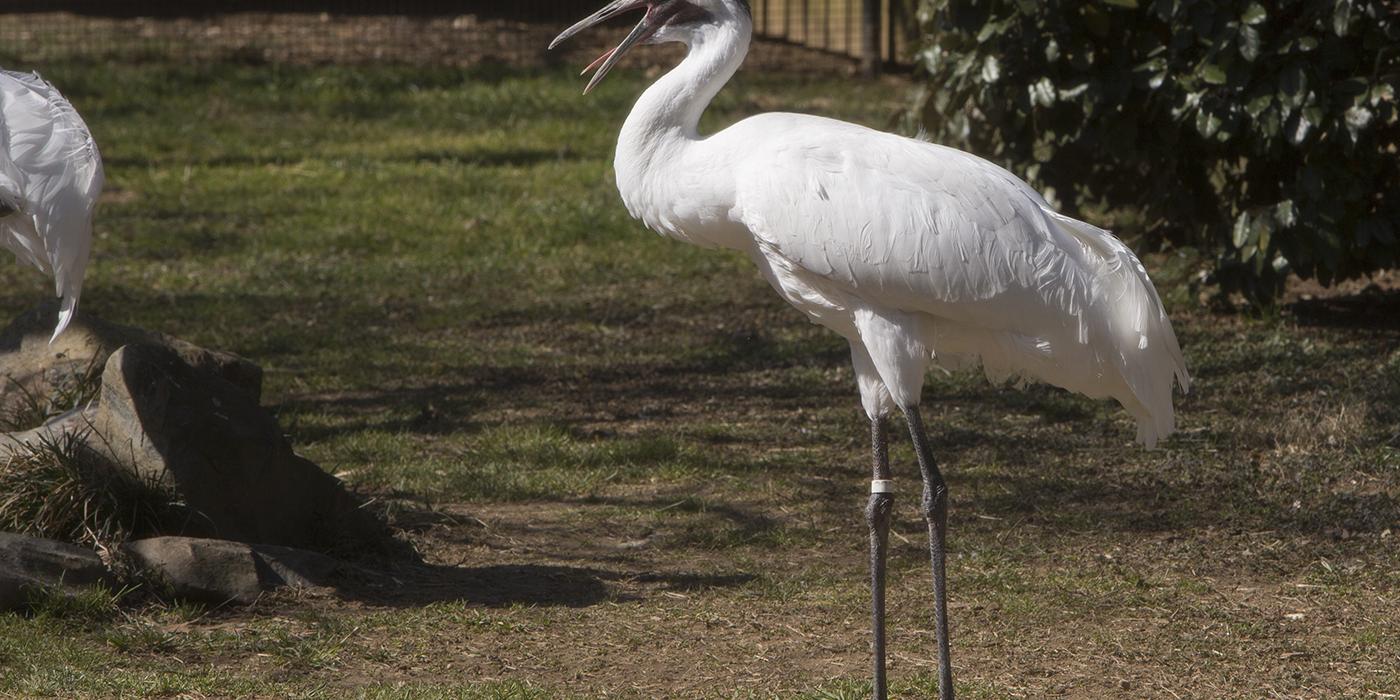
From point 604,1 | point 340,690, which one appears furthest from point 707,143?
point 604,1

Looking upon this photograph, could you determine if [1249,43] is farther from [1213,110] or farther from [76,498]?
[76,498]

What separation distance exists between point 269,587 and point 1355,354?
4.76 meters

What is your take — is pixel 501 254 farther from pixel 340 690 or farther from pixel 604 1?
pixel 604 1

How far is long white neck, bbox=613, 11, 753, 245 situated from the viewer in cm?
Answer: 419

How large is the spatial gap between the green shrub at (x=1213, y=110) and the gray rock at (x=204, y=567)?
4.02 m

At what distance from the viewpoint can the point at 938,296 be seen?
4074mm

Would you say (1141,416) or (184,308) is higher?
(1141,416)

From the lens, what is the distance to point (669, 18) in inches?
172

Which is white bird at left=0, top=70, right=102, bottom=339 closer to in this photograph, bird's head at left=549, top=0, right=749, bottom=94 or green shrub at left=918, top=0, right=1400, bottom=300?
bird's head at left=549, top=0, right=749, bottom=94

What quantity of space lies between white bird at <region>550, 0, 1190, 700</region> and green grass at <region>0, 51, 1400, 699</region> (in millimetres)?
654

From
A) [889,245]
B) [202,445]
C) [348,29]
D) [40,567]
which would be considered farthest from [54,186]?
[348,29]

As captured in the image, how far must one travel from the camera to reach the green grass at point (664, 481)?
171 inches

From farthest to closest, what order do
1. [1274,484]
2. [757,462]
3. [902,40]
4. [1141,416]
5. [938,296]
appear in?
[902,40] < [757,462] < [1274,484] < [1141,416] < [938,296]

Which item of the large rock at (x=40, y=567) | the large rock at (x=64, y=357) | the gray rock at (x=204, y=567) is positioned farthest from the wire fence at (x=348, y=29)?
the large rock at (x=40, y=567)
